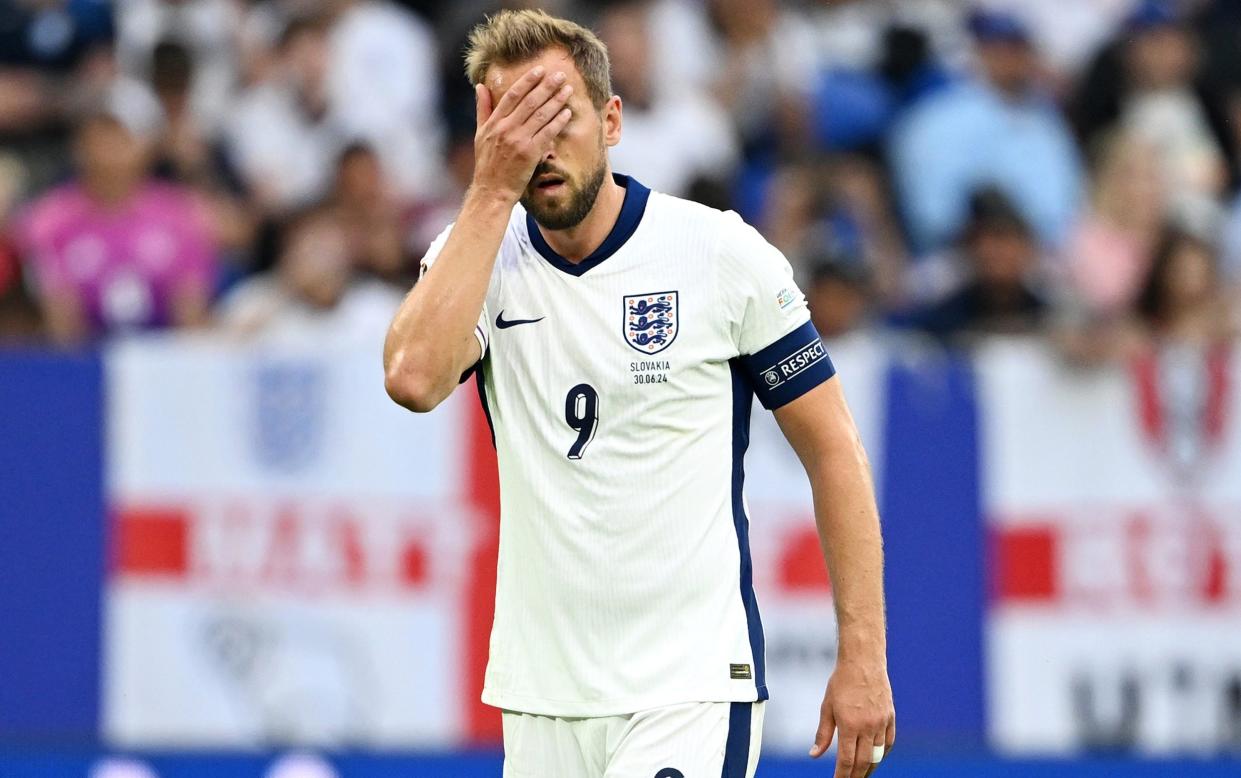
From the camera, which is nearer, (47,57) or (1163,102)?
(1163,102)

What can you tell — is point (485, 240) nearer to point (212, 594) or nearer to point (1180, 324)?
point (212, 594)

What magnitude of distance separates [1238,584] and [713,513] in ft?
14.2

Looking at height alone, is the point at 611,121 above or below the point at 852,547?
above

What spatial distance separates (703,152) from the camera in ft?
33.1

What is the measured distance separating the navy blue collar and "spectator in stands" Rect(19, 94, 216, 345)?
531 centimetres

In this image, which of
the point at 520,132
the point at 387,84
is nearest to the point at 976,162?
the point at 387,84

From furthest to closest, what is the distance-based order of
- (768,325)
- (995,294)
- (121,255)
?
(121,255), (995,294), (768,325)

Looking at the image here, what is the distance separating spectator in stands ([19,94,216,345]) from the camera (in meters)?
9.41

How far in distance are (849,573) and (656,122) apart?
620 cm

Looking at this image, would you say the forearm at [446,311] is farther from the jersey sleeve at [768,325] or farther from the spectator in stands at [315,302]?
the spectator in stands at [315,302]

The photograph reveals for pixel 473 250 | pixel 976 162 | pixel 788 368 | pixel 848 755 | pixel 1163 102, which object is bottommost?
pixel 848 755

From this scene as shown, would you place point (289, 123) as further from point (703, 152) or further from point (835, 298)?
point (835, 298)

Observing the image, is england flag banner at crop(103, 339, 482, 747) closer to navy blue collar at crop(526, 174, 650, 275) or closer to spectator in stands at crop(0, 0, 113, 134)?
spectator in stands at crop(0, 0, 113, 134)

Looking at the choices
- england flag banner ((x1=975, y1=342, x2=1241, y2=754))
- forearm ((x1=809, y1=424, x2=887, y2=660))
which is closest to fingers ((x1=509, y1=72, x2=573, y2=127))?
forearm ((x1=809, y1=424, x2=887, y2=660))
